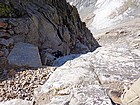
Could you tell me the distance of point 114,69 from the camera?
6.05m

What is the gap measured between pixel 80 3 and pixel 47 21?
143 ft

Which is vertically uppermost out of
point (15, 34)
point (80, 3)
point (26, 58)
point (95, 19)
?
point (80, 3)

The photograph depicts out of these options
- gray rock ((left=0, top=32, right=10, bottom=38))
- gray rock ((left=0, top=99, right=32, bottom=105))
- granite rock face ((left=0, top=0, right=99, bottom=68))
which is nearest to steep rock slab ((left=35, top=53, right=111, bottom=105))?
gray rock ((left=0, top=99, right=32, bottom=105))

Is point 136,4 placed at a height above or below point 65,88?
above

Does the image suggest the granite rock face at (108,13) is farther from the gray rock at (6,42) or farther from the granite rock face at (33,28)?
the gray rock at (6,42)

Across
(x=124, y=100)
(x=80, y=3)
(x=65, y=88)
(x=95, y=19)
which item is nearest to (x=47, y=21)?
(x=65, y=88)

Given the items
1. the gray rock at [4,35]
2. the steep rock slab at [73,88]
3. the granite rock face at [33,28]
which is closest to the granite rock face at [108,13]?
the granite rock face at [33,28]

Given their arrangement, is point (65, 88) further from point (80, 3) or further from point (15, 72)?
point (80, 3)

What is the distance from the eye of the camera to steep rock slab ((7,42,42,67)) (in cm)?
685

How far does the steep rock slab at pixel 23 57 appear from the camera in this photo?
6852mm

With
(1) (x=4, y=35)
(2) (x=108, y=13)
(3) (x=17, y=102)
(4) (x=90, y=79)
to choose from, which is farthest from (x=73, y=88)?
(2) (x=108, y=13)

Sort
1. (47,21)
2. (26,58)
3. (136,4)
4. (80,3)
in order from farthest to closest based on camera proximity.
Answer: (80,3)
(136,4)
(47,21)
(26,58)

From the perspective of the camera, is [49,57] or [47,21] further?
[47,21]

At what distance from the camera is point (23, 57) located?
7.12 metres
